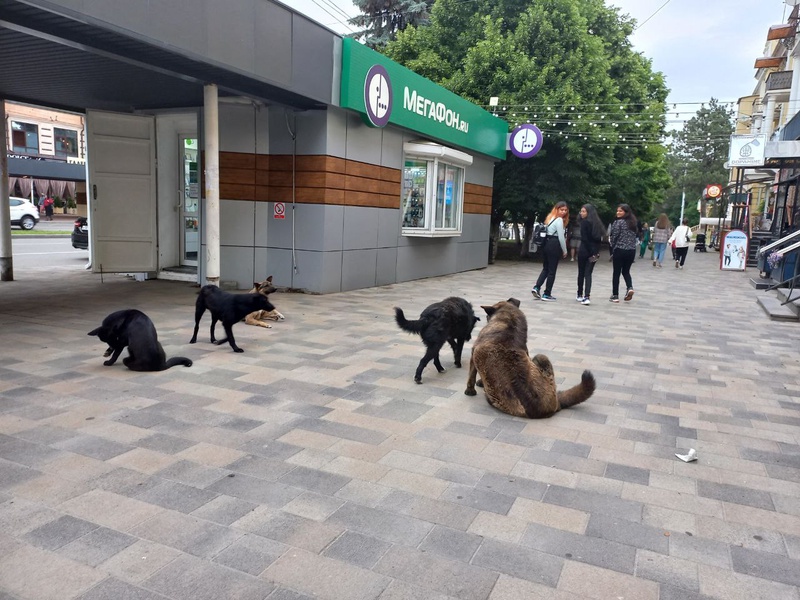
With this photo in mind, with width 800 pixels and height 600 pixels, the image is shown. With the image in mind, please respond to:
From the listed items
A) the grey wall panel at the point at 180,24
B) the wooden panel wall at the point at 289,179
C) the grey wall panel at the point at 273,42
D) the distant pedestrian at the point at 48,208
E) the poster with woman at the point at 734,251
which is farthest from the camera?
the distant pedestrian at the point at 48,208

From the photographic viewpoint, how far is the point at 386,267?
12.2m

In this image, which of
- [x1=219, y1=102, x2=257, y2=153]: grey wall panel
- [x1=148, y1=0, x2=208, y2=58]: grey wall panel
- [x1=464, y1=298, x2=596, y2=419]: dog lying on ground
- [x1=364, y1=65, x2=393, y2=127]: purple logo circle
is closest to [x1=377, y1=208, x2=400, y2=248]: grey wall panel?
[x1=364, y1=65, x2=393, y2=127]: purple logo circle

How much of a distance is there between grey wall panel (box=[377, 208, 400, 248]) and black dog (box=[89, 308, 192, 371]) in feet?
22.8

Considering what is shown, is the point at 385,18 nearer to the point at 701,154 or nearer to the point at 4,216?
the point at 4,216

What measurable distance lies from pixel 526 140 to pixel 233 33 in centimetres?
1104

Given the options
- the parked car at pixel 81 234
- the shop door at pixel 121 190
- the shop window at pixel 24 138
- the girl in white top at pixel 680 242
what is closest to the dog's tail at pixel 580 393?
the shop door at pixel 121 190

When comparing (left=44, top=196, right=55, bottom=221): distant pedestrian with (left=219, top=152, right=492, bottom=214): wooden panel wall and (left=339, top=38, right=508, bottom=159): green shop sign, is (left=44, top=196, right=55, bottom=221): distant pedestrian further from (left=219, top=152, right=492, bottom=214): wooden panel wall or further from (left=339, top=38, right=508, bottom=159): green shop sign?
(left=219, top=152, right=492, bottom=214): wooden panel wall

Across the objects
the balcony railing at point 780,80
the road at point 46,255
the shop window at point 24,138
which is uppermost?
the balcony railing at point 780,80

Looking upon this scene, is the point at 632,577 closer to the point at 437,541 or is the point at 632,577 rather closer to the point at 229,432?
the point at 437,541

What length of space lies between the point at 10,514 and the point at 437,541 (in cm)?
209

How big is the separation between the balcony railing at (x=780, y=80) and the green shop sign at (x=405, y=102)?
2121 centimetres

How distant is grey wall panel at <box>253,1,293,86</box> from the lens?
26.5ft

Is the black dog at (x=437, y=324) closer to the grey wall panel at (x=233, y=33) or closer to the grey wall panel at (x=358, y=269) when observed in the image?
the grey wall panel at (x=233, y=33)

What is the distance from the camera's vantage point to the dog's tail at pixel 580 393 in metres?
4.50
